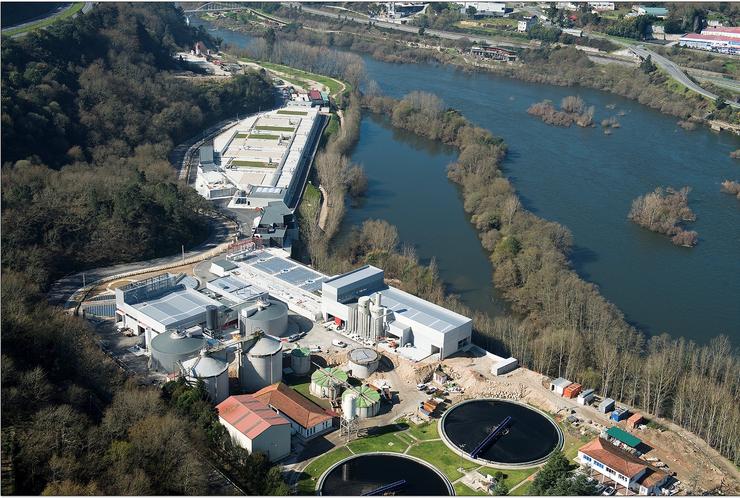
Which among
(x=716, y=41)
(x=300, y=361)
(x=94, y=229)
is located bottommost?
(x=300, y=361)

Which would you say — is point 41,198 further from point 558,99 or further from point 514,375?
point 558,99

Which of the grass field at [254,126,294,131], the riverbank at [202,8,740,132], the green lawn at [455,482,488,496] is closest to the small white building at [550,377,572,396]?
the green lawn at [455,482,488,496]

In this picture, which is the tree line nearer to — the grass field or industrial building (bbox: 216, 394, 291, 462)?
industrial building (bbox: 216, 394, 291, 462)

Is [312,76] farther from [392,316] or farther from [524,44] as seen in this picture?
[392,316]

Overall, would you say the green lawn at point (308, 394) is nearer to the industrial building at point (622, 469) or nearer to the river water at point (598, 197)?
the industrial building at point (622, 469)

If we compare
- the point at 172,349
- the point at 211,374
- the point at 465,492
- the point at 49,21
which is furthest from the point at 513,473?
the point at 49,21

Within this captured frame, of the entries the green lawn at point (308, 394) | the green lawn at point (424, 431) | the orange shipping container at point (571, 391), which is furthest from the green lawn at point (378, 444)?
the orange shipping container at point (571, 391)
